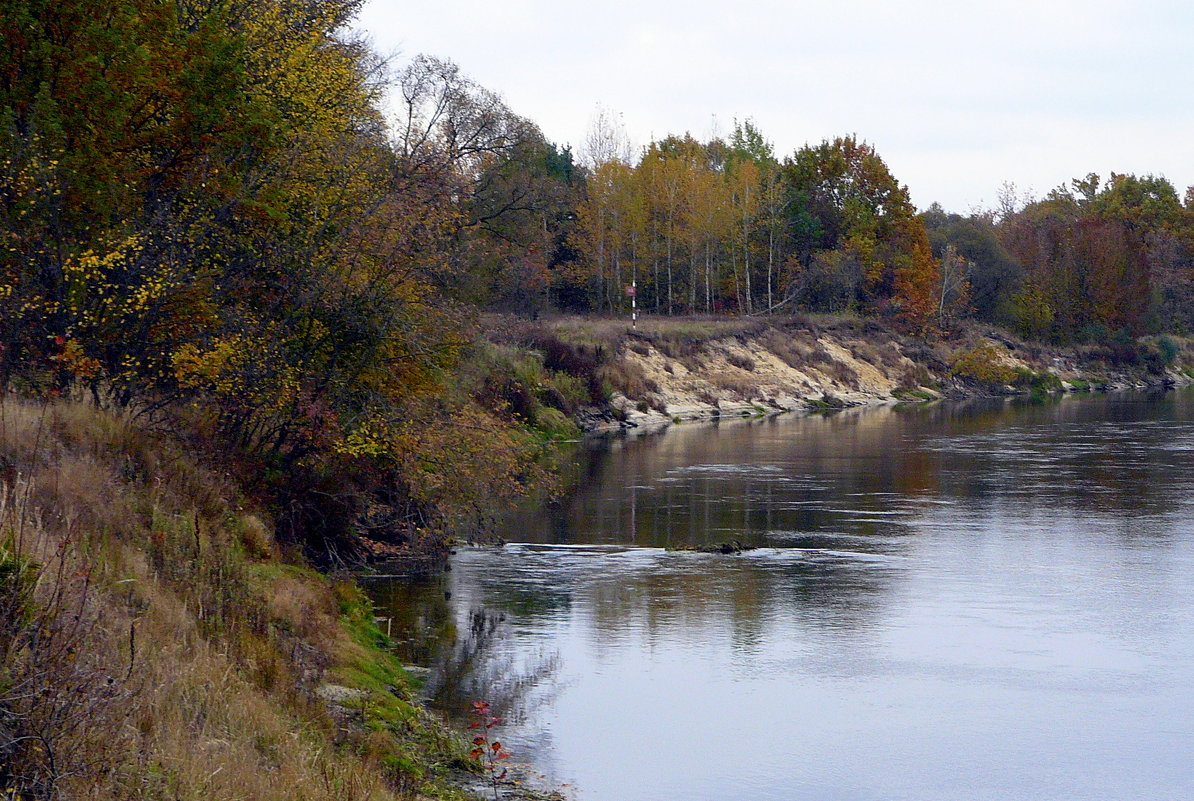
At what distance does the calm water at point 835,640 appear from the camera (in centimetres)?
1377

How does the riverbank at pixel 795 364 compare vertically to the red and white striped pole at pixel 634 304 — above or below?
below

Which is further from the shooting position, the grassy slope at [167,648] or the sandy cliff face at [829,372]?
the sandy cliff face at [829,372]

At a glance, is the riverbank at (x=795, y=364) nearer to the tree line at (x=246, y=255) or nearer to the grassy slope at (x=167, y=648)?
the tree line at (x=246, y=255)

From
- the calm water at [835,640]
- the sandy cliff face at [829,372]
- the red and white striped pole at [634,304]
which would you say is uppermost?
the red and white striped pole at [634,304]

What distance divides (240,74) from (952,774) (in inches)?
534

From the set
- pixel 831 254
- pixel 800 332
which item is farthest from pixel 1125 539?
pixel 831 254

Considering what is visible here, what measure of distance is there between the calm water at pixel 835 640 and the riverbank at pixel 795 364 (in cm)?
2269

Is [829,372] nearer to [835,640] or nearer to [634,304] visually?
[634,304]

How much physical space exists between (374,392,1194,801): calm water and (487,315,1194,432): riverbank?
893 inches

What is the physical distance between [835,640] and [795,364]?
186ft

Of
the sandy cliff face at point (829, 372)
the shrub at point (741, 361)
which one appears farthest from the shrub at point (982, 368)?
the shrub at point (741, 361)

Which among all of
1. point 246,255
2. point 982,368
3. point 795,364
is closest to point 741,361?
point 795,364

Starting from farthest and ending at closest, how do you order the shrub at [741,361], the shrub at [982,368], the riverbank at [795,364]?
the shrub at [982,368] < the shrub at [741,361] < the riverbank at [795,364]

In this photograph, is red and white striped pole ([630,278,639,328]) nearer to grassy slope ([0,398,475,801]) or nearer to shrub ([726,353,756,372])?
shrub ([726,353,756,372])
